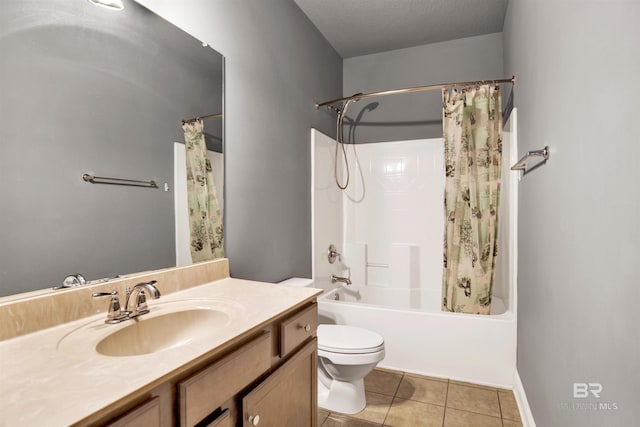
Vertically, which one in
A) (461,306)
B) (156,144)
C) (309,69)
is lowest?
(461,306)

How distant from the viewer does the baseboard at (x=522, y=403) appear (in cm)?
171

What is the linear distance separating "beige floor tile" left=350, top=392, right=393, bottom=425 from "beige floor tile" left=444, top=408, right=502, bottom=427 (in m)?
0.33

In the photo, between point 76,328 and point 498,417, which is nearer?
point 76,328

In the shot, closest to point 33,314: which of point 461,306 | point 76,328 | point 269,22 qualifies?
point 76,328

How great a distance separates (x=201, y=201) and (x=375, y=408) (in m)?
1.54

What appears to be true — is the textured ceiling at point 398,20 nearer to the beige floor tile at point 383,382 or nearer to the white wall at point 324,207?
the white wall at point 324,207

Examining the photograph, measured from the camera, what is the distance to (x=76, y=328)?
98 cm

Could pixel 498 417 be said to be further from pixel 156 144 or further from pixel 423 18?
pixel 423 18

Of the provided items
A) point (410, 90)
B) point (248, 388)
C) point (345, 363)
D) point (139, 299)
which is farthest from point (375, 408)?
point (410, 90)

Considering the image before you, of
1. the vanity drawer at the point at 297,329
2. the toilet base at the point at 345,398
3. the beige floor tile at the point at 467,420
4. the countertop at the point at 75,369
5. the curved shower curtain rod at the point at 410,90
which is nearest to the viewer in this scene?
the countertop at the point at 75,369

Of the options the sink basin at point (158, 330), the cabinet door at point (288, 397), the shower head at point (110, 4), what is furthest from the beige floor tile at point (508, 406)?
the shower head at point (110, 4)

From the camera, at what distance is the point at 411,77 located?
10.4 ft

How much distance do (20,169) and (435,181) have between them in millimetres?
2827

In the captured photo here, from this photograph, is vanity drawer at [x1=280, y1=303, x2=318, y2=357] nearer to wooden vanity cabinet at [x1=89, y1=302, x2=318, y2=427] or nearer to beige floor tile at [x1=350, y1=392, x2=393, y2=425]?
wooden vanity cabinet at [x1=89, y1=302, x2=318, y2=427]
